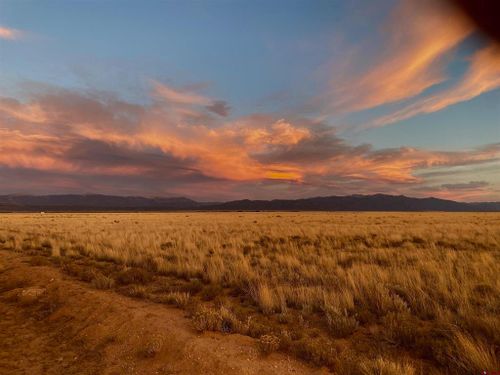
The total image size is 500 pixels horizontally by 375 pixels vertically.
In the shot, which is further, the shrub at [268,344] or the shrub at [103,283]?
the shrub at [103,283]

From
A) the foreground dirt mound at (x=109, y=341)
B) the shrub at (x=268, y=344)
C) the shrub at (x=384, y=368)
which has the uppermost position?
the shrub at (x=384, y=368)

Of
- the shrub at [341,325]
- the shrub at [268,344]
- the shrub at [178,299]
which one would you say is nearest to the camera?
the shrub at [268,344]

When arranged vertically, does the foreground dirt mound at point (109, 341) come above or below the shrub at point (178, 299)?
below

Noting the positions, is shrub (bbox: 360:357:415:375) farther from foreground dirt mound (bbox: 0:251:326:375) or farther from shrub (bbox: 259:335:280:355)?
shrub (bbox: 259:335:280:355)

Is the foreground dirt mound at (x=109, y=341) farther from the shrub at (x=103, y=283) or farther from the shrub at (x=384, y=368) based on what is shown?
the shrub at (x=384, y=368)

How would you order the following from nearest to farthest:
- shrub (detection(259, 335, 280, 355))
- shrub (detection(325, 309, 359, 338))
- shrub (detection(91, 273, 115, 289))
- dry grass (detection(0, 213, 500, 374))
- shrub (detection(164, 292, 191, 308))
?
1. dry grass (detection(0, 213, 500, 374))
2. shrub (detection(259, 335, 280, 355))
3. shrub (detection(325, 309, 359, 338))
4. shrub (detection(164, 292, 191, 308))
5. shrub (detection(91, 273, 115, 289))

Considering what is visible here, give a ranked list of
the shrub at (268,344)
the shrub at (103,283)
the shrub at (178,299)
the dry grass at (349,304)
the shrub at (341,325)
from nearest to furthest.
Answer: the dry grass at (349,304) → the shrub at (268,344) → the shrub at (341,325) → the shrub at (178,299) → the shrub at (103,283)

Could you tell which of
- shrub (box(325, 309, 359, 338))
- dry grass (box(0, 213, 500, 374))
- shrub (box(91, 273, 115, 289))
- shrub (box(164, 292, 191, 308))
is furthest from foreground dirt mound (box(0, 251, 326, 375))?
shrub (box(325, 309, 359, 338))

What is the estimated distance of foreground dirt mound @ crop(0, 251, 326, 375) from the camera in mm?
5172

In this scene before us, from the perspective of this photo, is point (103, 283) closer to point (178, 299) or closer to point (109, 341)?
point (178, 299)

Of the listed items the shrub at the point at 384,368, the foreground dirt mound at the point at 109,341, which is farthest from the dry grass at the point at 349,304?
the foreground dirt mound at the point at 109,341

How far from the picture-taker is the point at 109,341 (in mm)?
6211

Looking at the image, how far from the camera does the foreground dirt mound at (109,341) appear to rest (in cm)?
517

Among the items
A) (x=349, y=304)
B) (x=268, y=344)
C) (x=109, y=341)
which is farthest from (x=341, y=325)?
(x=109, y=341)
